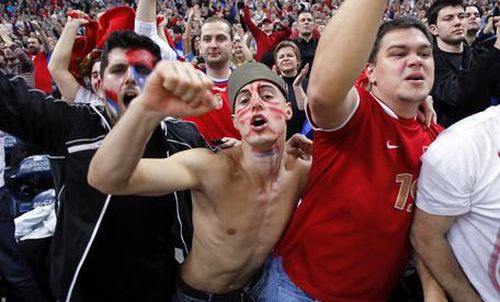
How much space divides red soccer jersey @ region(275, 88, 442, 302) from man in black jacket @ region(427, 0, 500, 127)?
113cm

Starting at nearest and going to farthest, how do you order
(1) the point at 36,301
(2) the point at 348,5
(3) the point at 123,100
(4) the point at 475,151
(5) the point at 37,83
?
(2) the point at 348,5, (4) the point at 475,151, (3) the point at 123,100, (1) the point at 36,301, (5) the point at 37,83

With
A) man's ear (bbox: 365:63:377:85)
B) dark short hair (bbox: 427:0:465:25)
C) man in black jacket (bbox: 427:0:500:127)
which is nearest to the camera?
man's ear (bbox: 365:63:377:85)

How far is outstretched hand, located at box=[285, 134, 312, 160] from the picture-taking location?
7.59ft

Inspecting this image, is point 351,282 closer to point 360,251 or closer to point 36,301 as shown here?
point 360,251

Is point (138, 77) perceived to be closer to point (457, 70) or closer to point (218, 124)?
point (218, 124)

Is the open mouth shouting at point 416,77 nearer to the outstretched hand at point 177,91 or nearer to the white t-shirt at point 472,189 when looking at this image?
the white t-shirt at point 472,189

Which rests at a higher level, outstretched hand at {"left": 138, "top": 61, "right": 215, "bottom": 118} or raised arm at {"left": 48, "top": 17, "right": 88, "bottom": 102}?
outstretched hand at {"left": 138, "top": 61, "right": 215, "bottom": 118}

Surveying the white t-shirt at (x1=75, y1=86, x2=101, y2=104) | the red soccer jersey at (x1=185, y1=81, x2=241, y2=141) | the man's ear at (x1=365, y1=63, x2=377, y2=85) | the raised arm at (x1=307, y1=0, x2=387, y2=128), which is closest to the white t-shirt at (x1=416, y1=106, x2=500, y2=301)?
the man's ear at (x1=365, y1=63, x2=377, y2=85)

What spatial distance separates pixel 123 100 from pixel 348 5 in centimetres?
108

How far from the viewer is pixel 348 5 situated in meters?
1.39

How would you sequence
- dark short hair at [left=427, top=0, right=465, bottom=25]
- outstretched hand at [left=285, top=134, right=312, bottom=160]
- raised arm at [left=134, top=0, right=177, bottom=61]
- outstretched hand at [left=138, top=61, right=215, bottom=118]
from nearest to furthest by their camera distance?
outstretched hand at [left=138, top=61, right=215, bottom=118], outstretched hand at [left=285, top=134, right=312, bottom=160], raised arm at [left=134, top=0, right=177, bottom=61], dark short hair at [left=427, top=0, right=465, bottom=25]

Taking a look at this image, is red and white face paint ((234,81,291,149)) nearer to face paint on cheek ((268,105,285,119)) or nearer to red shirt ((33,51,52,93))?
face paint on cheek ((268,105,285,119))

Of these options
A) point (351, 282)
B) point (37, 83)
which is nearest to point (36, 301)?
point (351, 282)

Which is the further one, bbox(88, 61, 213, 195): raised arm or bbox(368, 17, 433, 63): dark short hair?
bbox(368, 17, 433, 63): dark short hair
